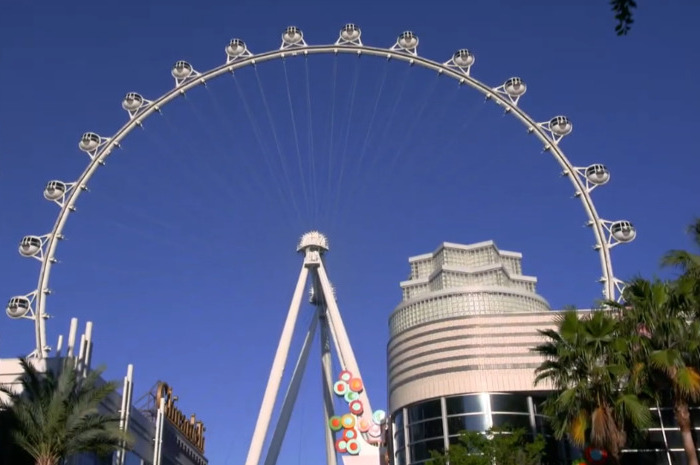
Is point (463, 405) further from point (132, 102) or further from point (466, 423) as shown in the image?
point (132, 102)

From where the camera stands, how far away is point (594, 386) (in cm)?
3158

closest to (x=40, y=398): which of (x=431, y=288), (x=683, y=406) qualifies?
(x=683, y=406)

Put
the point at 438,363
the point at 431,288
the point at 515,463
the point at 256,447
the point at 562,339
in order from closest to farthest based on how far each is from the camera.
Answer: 1. the point at 562,339
2. the point at 515,463
3. the point at 256,447
4. the point at 438,363
5. the point at 431,288

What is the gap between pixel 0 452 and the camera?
35312 millimetres

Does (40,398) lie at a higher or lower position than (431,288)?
lower

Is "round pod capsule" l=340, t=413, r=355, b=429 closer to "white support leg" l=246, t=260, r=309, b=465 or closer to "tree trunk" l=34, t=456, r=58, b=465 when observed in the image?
"white support leg" l=246, t=260, r=309, b=465

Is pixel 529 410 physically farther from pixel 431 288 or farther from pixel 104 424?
pixel 104 424

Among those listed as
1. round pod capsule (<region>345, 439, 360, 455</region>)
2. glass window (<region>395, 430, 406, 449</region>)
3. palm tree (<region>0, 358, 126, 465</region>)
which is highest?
glass window (<region>395, 430, 406, 449</region>)

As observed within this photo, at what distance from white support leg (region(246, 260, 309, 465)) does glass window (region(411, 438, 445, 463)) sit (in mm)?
23102

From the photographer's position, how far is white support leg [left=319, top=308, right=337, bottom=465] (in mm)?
55875

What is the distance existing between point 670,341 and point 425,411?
44979 mm

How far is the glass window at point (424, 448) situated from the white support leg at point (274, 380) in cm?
2310

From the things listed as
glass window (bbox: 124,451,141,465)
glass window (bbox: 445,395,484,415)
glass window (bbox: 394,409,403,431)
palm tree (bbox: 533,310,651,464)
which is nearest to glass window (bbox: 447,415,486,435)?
glass window (bbox: 445,395,484,415)

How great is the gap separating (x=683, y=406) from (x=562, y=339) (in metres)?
5.57
